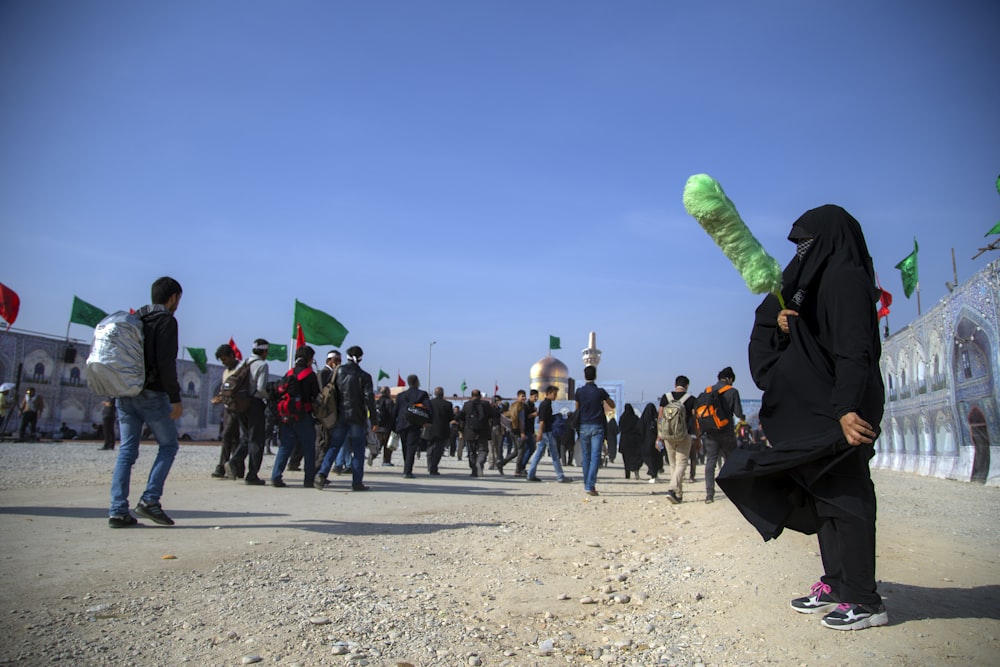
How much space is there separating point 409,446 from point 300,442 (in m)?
3.04

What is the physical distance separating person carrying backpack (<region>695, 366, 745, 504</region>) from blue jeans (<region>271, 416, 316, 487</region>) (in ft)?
17.4

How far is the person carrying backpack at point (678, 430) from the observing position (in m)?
9.39

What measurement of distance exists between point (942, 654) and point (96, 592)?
3893 mm

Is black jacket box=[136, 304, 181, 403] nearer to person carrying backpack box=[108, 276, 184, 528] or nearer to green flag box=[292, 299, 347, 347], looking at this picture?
person carrying backpack box=[108, 276, 184, 528]

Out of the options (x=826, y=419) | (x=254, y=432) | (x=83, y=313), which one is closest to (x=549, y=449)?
(x=254, y=432)

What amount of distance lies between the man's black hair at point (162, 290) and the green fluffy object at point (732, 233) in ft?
14.5

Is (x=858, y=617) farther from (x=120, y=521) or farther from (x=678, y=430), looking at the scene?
(x=678, y=430)

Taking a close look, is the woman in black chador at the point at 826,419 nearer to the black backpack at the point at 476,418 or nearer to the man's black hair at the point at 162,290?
the man's black hair at the point at 162,290

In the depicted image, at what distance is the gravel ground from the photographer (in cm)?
283

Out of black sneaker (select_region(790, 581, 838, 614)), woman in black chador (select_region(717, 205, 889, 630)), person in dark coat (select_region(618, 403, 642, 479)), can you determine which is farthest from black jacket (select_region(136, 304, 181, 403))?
person in dark coat (select_region(618, 403, 642, 479))

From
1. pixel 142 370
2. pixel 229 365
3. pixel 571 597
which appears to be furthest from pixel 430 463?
pixel 571 597

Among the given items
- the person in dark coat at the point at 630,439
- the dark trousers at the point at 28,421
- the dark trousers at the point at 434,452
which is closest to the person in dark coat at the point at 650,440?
the person in dark coat at the point at 630,439

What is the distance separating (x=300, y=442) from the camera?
916 centimetres

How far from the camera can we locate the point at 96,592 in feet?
11.5
